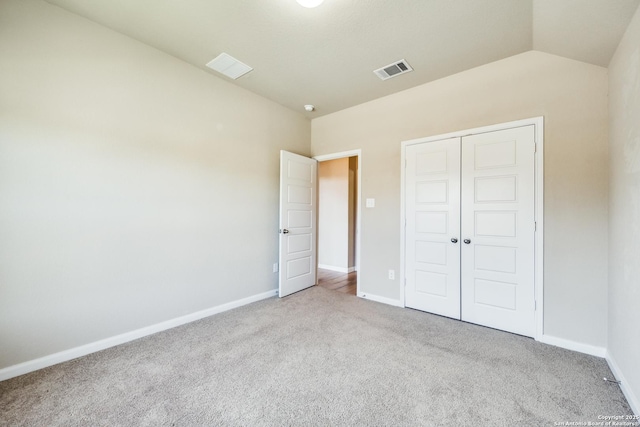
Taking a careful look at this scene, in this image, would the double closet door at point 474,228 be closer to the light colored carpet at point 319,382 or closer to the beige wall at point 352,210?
the light colored carpet at point 319,382

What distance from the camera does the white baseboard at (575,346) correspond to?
85.4 inches

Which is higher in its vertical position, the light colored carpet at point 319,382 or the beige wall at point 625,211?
the beige wall at point 625,211

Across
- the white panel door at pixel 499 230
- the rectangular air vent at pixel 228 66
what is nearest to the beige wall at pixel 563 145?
the white panel door at pixel 499 230

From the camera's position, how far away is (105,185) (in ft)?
7.42

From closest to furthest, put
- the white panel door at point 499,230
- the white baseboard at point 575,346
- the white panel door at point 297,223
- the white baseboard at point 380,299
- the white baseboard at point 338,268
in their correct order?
the white baseboard at point 575,346 < the white panel door at point 499,230 < the white baseboard at point 380,299 < the white panel door at point 297,223 < the white baseboard at point 338,268

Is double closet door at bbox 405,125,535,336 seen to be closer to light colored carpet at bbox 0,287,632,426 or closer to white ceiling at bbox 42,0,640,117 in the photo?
light colored carpet at bbox 0,287,632,426

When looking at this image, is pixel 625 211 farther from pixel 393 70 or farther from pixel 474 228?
pixel 393 70

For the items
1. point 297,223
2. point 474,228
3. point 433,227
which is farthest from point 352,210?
point 474,228

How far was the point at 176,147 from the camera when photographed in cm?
273

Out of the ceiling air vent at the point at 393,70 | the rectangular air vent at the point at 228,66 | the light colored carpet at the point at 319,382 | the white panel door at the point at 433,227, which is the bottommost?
the light colored carpet at the point at 319,382

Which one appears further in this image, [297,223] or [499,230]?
[297,223]

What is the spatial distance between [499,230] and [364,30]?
7.77 feet

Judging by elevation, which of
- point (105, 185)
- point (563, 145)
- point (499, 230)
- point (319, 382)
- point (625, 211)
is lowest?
point (319, 382)

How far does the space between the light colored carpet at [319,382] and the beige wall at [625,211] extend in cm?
29
